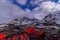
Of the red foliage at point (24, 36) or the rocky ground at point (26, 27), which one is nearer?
the red foliage at point (24, 36)

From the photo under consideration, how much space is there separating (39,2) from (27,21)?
0.31 m

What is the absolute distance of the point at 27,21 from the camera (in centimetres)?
189

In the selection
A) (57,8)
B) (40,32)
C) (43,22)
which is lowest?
(40,32)

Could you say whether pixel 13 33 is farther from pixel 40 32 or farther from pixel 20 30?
pixel 40 32

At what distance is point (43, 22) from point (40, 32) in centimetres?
14

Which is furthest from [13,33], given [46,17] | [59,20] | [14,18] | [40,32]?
[59,20]

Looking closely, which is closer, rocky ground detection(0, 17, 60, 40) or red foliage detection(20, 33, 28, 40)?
red foliage detection(20, 33, 28, 40)

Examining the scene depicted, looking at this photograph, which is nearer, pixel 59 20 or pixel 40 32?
pixel 40 32

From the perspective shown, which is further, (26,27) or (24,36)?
(26,27)

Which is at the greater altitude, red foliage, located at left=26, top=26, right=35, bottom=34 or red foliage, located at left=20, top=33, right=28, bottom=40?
red foliage, located at left=26, top=26, right=35, bottom=34

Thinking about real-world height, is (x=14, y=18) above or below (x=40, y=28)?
above

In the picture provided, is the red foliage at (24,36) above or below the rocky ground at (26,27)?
below

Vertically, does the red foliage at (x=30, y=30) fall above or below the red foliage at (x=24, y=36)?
above

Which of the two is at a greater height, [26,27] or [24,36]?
[26,27]
